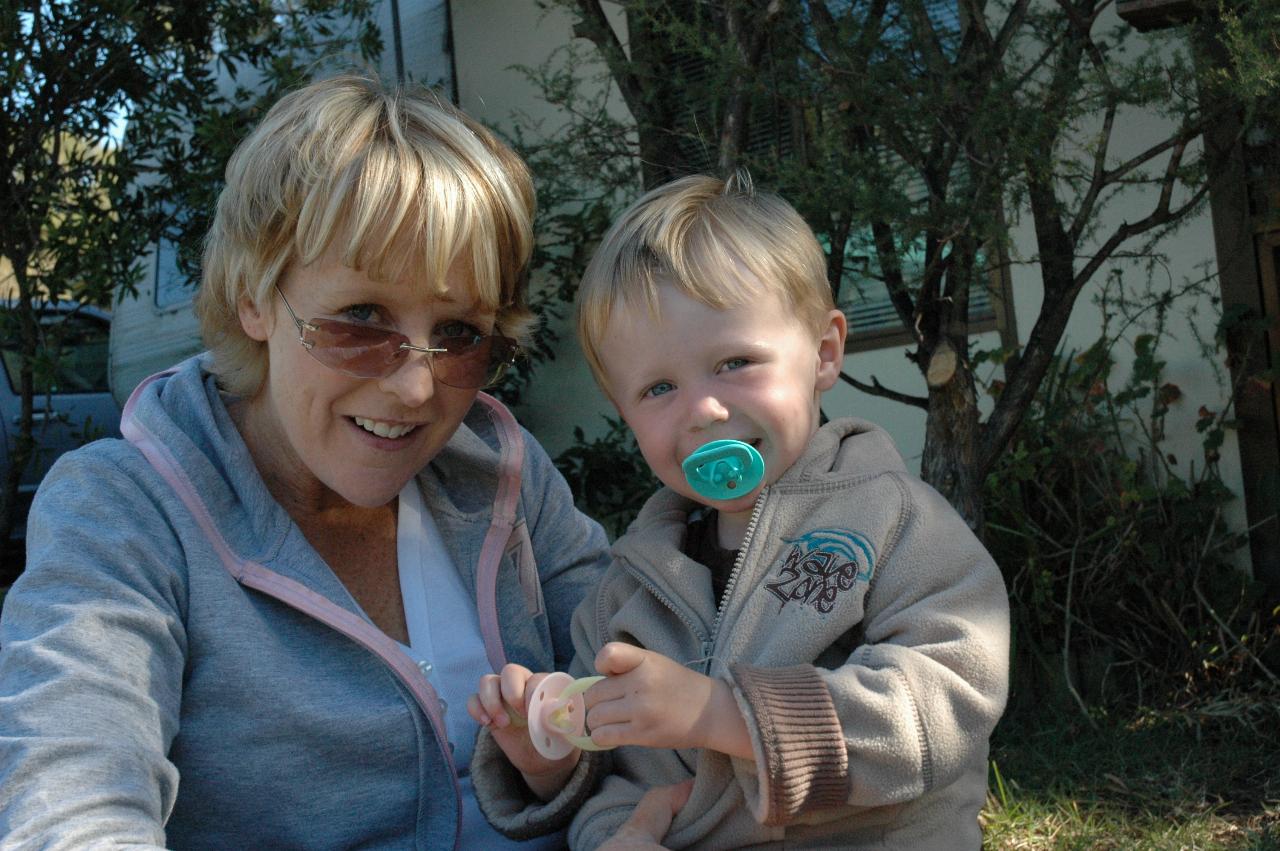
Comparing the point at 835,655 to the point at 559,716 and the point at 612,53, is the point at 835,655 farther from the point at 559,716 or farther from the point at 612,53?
the point at 612,53

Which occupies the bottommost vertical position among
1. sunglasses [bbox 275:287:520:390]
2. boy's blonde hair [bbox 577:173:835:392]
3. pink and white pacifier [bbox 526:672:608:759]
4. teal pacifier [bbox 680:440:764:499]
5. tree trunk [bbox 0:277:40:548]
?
tree trunk [bbox 0:277:40:548]

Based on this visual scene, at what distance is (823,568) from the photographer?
5.73 ft

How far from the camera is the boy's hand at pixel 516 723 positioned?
1759 mm

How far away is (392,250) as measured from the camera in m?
1.93

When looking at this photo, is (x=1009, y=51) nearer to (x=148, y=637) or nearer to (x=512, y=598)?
(x=512, y=598)

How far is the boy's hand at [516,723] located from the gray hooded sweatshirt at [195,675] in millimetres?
40

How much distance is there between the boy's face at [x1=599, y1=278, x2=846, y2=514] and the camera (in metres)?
1.84

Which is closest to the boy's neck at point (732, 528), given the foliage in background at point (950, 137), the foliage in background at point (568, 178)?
the foliage in background at point (950, 137)

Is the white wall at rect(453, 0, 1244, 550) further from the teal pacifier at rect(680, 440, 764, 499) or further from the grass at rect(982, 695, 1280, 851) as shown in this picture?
the teal pacifier at rect(680, 440, 764, 499)

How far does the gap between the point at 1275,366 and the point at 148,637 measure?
4.08m

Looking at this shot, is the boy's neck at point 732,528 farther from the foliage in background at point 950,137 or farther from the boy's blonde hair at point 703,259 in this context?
the foliage in background at point 950,137

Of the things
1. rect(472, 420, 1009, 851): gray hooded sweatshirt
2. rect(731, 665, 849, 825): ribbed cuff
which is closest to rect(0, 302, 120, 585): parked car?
rect(472, 420, 1009, 851): gray hooded sweatshirt

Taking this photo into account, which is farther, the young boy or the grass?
the grass

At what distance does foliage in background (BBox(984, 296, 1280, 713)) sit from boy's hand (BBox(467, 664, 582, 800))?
2791 millimetres
